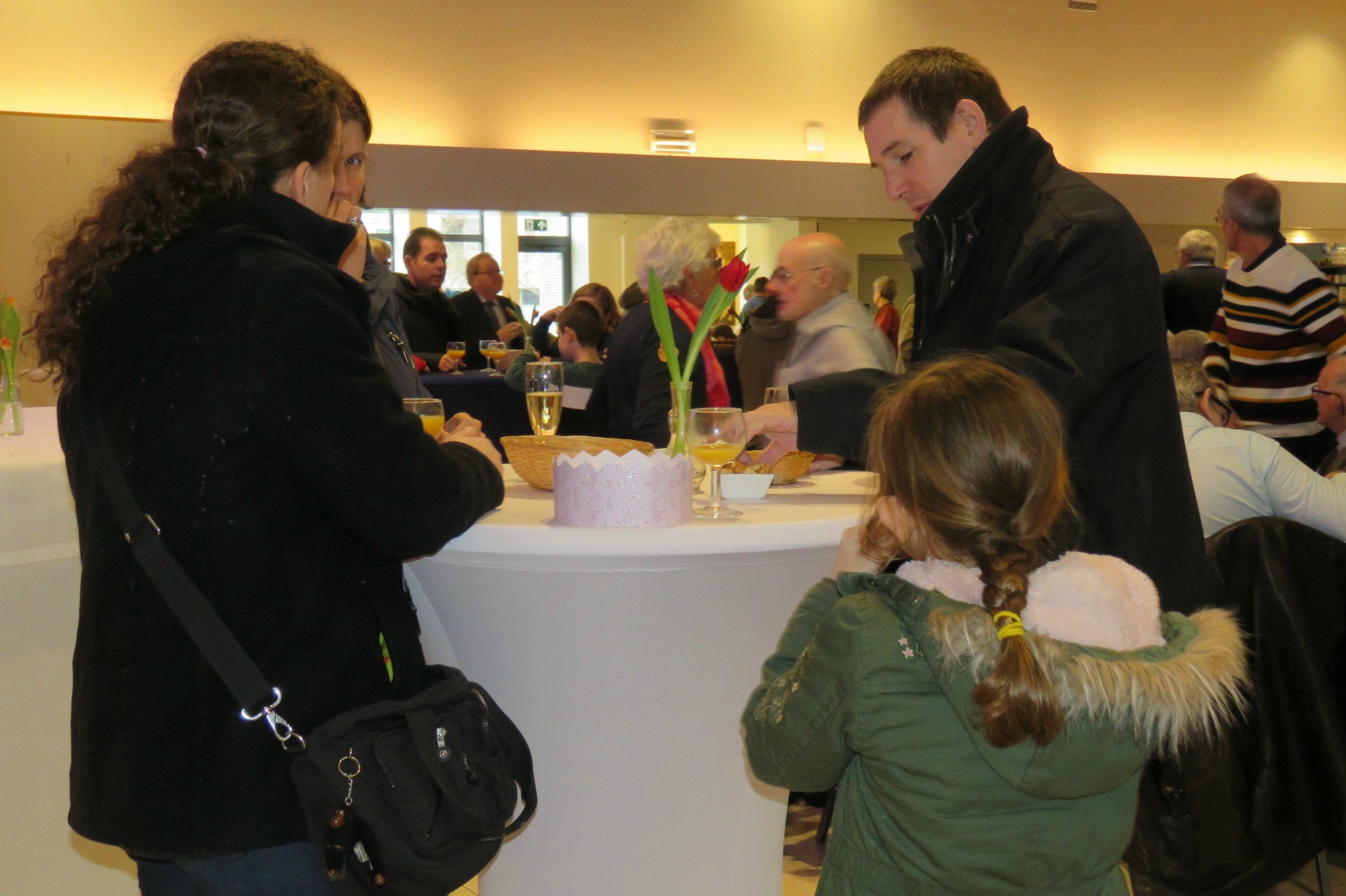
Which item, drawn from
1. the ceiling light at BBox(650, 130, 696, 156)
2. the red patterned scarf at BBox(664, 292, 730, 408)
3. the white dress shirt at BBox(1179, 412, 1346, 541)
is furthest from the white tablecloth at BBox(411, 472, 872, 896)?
the ceiling light at BBox(650, 130, 696, 156)

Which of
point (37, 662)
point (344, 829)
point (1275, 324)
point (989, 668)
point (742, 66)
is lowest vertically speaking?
point (37, 662)

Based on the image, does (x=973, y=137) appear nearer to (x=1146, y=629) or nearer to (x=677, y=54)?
(x=1146, y=629)

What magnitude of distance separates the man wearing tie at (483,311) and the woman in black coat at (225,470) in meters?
5.10

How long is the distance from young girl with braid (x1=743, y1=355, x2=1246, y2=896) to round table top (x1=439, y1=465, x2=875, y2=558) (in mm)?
349

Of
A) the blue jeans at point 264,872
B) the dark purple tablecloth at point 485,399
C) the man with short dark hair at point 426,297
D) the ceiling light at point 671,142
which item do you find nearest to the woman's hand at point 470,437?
the blue jeans at point 264,872

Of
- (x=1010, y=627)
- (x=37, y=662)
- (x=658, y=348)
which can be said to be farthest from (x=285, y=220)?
(x=658, y=348)

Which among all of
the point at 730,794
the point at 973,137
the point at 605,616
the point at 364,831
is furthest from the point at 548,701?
the point at 973,137

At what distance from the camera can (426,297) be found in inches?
238

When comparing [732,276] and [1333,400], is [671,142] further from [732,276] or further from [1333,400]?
[732,276]

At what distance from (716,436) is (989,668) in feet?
2.08

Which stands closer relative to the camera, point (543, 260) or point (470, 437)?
point (470, 437)

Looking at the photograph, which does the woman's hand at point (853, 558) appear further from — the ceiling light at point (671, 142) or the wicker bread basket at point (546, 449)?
the ceiling light at point (671, 142)

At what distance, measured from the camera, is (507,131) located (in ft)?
24.2

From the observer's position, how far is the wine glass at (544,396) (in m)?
2.09
